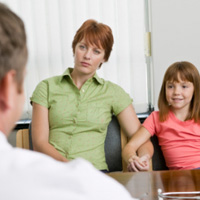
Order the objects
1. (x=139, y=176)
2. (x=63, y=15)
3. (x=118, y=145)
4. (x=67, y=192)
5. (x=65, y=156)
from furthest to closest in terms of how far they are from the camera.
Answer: (x=63, y=15), (x=118, y=145), (x=65, y=156), (x=139, y=176), (x=67, y=192)

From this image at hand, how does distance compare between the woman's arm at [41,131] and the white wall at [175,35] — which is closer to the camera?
the woman's arm at [41,131]

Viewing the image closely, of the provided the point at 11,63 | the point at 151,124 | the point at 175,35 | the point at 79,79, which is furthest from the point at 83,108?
the point at 11,63

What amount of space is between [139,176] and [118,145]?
74 cm

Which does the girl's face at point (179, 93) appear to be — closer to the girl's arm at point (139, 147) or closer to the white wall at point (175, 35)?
the girl's arm at point (139, 147)

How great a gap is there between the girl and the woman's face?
1.32 ft

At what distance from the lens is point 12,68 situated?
55 cm

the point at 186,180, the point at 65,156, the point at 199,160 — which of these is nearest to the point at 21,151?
the point at 186,180

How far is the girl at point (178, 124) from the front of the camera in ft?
6.59

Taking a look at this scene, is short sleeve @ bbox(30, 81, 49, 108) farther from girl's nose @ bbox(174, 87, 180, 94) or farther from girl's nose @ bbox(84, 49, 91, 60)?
girl's nose @ bbox(174, 87, 180, 94)

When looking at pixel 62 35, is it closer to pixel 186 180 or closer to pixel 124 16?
pixel 124 16

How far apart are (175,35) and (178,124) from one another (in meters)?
0.98

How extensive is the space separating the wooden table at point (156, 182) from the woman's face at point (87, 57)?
0.75 m

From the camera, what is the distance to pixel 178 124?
2.06 metres

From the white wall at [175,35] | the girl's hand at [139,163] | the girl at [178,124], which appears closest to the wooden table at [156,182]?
the girl's hand at [139,163]
